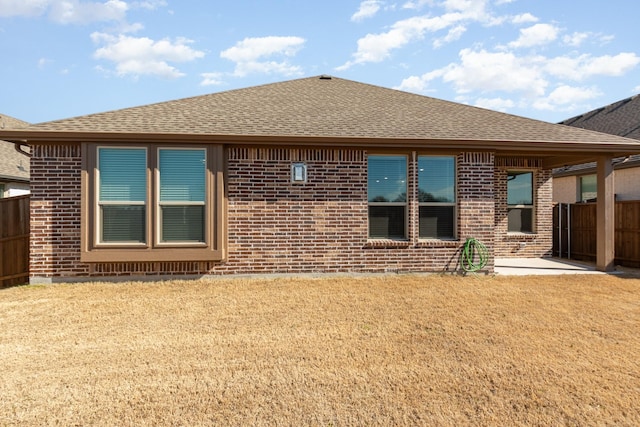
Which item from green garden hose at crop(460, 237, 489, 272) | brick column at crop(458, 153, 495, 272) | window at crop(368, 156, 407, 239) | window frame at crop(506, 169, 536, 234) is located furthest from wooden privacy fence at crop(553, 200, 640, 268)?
window at crop(368, 156, 407, 239)

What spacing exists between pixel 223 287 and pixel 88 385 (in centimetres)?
336

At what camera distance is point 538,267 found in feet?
27.8

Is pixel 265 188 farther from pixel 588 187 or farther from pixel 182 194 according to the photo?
pixel 588 187

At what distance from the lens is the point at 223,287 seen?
6312mm

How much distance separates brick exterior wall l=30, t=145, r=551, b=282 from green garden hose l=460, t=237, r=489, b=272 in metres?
0.14

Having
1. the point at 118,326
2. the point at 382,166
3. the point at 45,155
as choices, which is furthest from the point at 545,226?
the point at 45,155

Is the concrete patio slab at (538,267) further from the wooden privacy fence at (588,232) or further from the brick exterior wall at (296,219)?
the brick exterior wall at (296,219)

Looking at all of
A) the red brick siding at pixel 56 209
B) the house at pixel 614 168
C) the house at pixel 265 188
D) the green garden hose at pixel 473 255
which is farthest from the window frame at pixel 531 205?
the red brick siding at pixel 56 209

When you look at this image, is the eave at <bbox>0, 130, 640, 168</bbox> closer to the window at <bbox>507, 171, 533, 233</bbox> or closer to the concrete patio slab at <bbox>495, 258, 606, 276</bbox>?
the window at <bbox>507, 171, 533, 233</bbox>

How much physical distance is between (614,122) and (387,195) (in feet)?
40.9

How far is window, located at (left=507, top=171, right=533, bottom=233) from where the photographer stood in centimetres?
1016

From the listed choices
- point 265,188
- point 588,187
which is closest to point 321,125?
point 265,188

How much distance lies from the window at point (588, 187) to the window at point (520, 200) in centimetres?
343

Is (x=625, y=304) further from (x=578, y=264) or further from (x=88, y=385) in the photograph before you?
(x=88, y=385)
